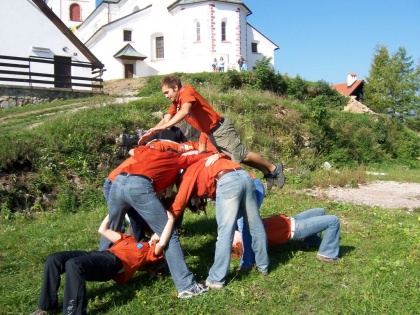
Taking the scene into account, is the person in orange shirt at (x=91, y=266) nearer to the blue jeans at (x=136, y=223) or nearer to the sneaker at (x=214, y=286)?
the blue jeans at (x=136, y=223)

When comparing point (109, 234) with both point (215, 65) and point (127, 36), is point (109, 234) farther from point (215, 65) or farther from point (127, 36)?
point (127, 36)

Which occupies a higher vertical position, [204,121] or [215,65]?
[215,65]

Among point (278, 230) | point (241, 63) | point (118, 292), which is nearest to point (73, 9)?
point (241, 63)

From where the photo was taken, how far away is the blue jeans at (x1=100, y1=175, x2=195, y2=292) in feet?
13.6

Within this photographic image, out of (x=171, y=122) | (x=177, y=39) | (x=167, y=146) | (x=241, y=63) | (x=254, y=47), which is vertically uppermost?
(x=177, y=39)

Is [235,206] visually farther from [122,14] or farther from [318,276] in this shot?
[122,14]

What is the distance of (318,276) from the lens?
455 cm

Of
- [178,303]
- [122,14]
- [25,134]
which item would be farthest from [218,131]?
[122,14]

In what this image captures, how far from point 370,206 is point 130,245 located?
19.2ft

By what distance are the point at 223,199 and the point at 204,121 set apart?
2051mm

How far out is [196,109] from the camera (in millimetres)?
6020

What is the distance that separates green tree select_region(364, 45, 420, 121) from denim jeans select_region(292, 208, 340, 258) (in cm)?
3634

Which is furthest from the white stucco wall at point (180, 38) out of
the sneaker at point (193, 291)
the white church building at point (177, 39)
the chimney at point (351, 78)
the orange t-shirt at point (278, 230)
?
the sneaker at point (193, 291)

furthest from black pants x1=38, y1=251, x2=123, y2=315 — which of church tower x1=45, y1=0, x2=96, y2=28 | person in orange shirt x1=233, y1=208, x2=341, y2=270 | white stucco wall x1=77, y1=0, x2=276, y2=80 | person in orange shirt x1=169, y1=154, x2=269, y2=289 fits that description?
church tower x1=45, y1=0, x2=96, y2=28
